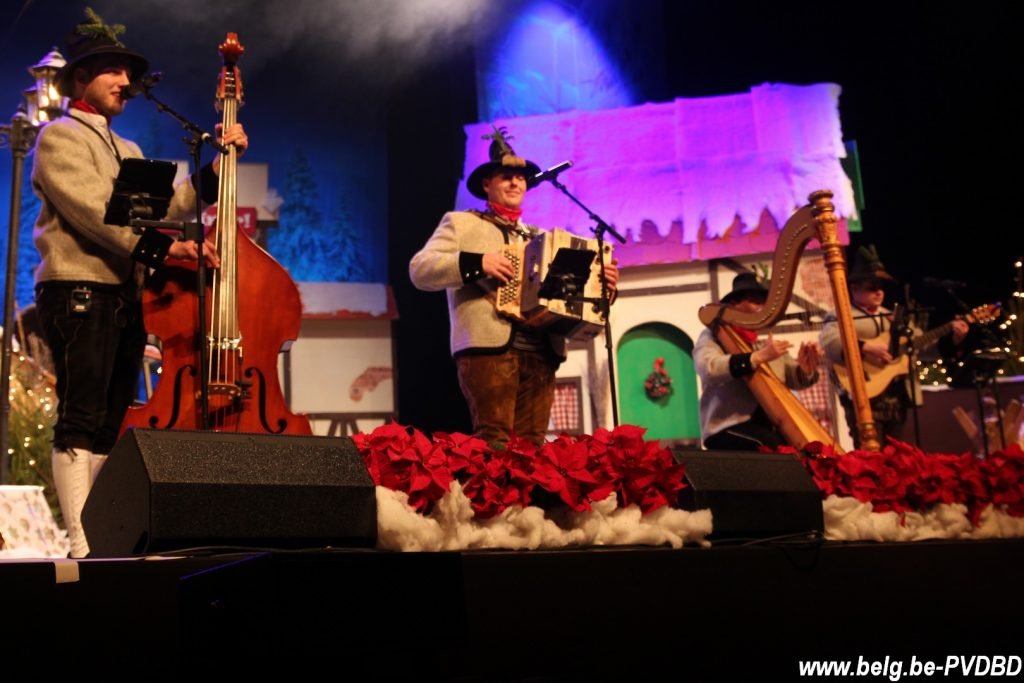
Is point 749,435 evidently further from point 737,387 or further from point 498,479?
point 498,479

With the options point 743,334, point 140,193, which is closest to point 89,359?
point 140,193

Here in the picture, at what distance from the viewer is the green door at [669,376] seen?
26.9 ft

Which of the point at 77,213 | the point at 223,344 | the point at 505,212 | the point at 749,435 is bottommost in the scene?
the point at 749,435

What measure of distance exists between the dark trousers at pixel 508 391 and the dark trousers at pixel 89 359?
1258 millimetres

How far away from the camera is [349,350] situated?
8.49 m

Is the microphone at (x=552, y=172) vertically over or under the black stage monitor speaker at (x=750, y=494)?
over

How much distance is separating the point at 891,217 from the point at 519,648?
7.54 m

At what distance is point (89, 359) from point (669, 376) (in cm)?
567


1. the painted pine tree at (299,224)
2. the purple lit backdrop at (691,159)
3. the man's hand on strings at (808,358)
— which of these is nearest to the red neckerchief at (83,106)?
the man's hand on strings at (808,358)

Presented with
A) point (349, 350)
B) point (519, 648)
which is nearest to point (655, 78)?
point (349, 350)

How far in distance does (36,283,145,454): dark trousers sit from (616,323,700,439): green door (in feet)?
17.4

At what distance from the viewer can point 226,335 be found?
3438 millimetres

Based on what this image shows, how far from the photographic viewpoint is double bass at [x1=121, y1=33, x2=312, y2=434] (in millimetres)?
3279

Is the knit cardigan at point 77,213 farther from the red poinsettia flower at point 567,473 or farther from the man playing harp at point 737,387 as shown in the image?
the man playing harp at point 737,387
